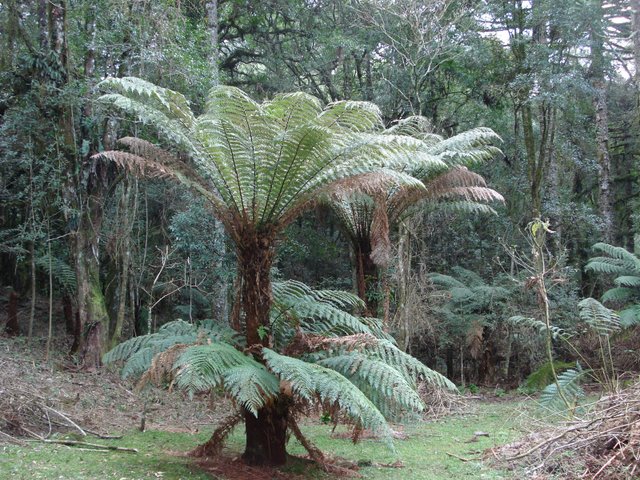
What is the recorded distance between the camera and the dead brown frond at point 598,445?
3898 millimetres

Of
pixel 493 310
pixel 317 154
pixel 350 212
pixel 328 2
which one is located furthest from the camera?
pixel 328 2

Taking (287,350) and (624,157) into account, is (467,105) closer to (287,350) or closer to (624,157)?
(624,157)

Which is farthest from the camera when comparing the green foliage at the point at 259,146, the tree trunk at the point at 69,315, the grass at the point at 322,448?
the tree trunk at the point at 69,315

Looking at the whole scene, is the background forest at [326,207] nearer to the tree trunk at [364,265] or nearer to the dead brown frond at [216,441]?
the tree trunk at [364,265]

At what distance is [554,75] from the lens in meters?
12.9

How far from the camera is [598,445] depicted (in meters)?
4.28

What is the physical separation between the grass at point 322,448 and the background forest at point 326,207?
1813mm

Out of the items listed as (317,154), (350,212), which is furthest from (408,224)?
(317,154)

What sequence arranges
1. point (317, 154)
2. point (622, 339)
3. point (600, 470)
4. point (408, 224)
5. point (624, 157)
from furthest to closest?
point (624, 157) → point (408, 224) → point (622, 339) → point (317, 154) → point (600, 470)

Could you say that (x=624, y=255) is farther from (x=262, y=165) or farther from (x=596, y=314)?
(x=262, y=165)

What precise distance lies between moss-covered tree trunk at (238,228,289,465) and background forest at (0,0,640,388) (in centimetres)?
349

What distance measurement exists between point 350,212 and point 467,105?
26.7ft

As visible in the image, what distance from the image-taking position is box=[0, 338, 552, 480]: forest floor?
464cm

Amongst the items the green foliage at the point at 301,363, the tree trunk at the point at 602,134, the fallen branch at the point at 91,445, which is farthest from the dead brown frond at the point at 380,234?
the tree trunk at the point at 602,134
